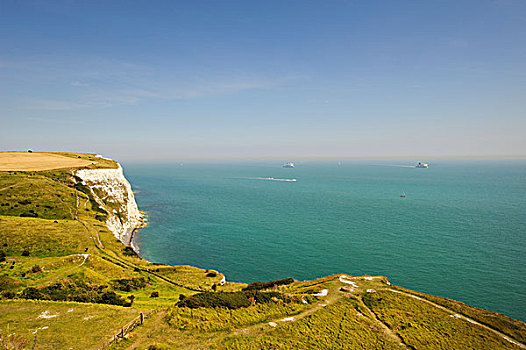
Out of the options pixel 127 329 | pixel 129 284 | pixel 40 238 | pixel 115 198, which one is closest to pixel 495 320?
pixel 127 329

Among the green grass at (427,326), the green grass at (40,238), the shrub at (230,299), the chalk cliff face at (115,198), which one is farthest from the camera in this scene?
the chalk cliff face at (115,198)

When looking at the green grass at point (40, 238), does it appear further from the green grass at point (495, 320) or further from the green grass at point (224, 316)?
the green grass at point (495, 320)

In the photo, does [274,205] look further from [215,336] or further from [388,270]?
[215,336]

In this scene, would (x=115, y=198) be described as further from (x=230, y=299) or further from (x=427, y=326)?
(x=427, y=326)

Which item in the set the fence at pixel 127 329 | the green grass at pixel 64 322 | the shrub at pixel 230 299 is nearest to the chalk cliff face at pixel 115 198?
the green grass at pixel 64 322

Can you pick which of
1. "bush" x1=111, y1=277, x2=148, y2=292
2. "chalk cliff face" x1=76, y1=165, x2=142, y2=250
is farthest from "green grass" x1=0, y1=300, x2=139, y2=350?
"chalk cliff face" x1=76, y1=165, x2=142, y2=250

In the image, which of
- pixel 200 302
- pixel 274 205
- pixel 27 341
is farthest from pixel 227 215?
pixel 27 341

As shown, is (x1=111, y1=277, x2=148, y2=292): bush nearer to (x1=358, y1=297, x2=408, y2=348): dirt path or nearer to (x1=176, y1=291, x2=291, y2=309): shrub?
(x1=176, y1=291, x2=291, y2=309): shrub
